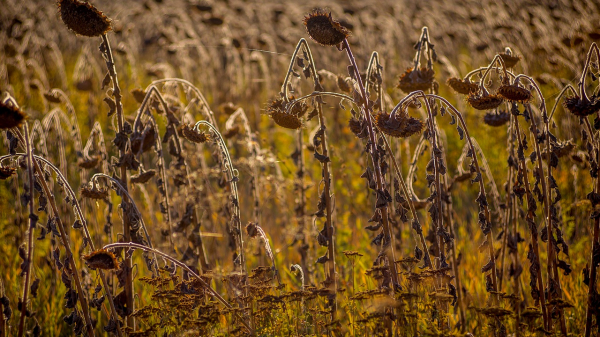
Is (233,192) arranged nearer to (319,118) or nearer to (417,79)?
(319,118)

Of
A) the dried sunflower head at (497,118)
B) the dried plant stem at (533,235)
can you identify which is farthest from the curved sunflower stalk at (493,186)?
the dried plant stem at (533,235)

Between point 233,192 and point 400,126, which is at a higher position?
point 400,126

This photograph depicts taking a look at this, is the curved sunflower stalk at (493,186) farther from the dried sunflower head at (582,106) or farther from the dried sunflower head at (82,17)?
the dried sunflower head at (82,17)

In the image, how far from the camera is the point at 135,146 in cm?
299

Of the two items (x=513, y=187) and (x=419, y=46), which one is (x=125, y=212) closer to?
(x=419, y=46)

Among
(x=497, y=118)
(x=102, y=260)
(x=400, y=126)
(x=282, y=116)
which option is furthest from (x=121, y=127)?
(x=497, y=118)

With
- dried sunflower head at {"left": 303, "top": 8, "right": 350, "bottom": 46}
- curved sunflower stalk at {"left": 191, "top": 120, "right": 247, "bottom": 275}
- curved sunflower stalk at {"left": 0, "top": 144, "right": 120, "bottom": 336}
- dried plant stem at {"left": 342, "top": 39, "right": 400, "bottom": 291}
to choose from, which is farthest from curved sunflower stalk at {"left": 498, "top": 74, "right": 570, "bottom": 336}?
curved sunflower stalk at {"left": 0, "top": 144, "right": 120, "bottom": 336}

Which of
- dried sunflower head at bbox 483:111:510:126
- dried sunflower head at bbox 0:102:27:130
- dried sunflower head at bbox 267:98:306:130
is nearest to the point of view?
dried sunflower head at bbox 0:102:27:130

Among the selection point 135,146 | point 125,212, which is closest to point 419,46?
point 135,146

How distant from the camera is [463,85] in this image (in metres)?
2.88

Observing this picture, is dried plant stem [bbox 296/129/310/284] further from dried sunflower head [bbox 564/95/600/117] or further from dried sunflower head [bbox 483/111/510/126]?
dried sunflower head [bbox 564/95/600/117]

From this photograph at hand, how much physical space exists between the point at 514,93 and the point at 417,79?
0.73 m

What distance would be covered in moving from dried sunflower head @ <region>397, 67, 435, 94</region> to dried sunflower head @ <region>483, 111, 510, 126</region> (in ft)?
1.55

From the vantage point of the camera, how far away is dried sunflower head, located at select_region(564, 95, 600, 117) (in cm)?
256
